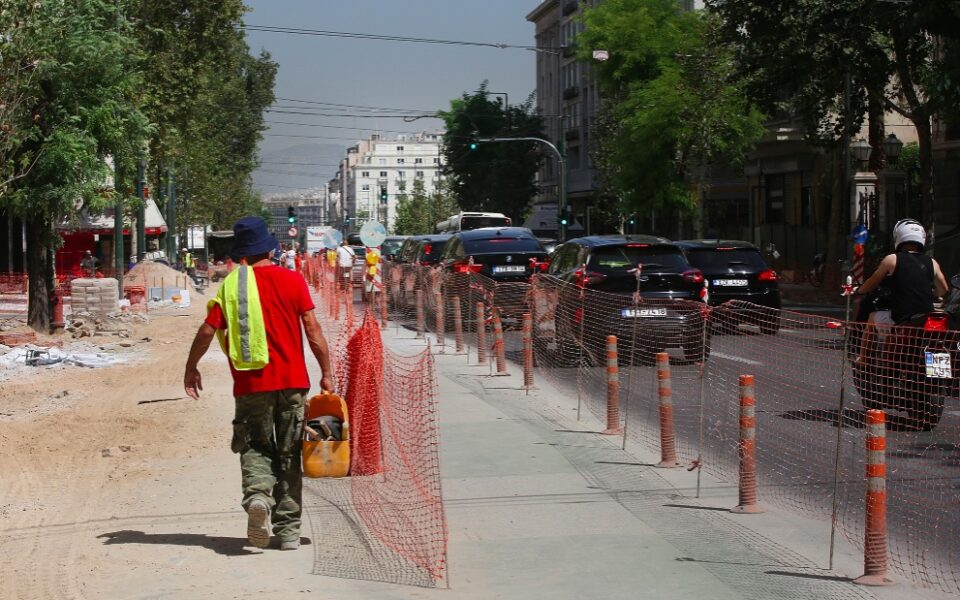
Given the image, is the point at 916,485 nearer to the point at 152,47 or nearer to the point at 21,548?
the point at 21,548

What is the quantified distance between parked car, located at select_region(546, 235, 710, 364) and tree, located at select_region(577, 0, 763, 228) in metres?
25.4

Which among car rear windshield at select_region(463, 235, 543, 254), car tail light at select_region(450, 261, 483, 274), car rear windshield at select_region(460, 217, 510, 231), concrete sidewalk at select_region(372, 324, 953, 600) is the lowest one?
concrete sidewalk at select_region(372, 324, 953, 600)

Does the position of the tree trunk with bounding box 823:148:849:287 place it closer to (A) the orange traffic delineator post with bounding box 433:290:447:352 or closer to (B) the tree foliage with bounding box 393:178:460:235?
(A) the orange traffic delineator post with bounding box 433:290:447:352

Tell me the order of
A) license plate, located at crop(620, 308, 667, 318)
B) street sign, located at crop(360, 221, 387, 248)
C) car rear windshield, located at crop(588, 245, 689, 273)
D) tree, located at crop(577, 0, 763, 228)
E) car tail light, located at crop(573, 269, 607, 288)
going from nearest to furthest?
license plate, located at crop(620, 308, 667, 318)
car tail light, located at crop(573, 269, 607, 288)
car rear windshield, located at crop(588, 245, 689, 273)
street sign, located at crop(360, 221, 387, 248)
tree, located at crop(577, 0, 763, 228)

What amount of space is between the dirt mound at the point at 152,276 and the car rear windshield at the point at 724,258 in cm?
2338

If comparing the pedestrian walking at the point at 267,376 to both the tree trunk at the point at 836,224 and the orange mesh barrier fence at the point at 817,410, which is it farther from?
the tree trunk at the point at 836,224

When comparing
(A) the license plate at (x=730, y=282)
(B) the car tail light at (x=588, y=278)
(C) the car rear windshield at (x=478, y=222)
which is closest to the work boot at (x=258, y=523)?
(B) the car tail light at (x=588, y=278)

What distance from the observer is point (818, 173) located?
51.5m

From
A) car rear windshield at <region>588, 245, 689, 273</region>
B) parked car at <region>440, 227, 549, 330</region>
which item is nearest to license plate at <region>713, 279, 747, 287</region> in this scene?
parked car at <region>440, 227, 549, 330</region>

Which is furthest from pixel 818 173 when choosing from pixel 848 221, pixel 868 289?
pixel 868 289

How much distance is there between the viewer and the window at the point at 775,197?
184 ft

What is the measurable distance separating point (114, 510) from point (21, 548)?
120 cm

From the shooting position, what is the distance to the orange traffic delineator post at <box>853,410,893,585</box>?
6.88 metres

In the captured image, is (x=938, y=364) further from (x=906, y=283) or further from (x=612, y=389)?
(x=612, y=389)
